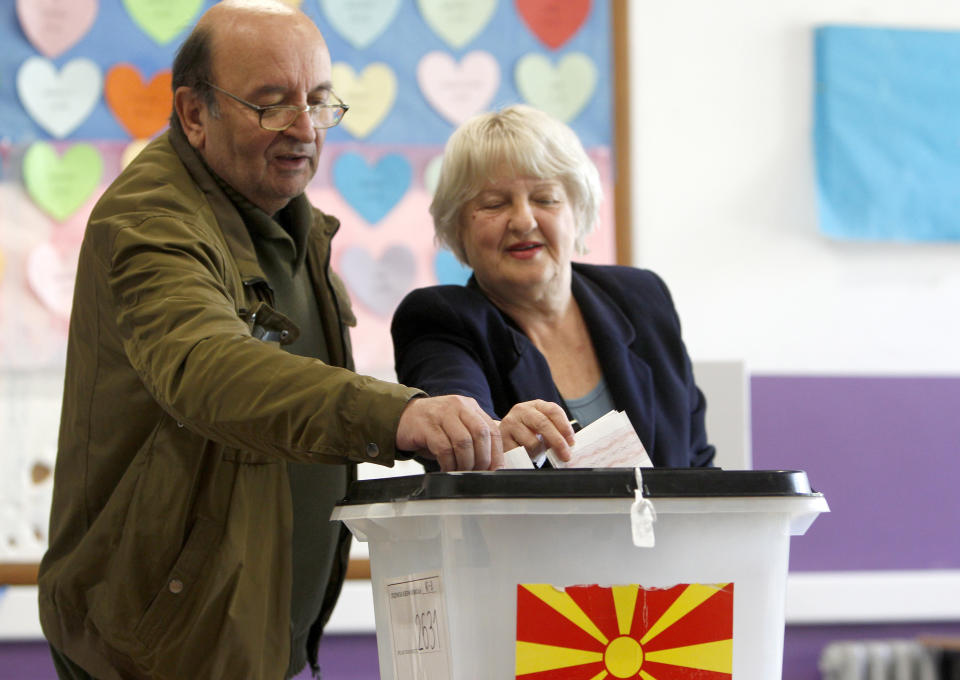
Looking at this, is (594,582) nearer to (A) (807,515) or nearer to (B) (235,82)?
(A) (807,515)

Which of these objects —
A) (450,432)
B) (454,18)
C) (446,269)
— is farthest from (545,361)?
(454,18)

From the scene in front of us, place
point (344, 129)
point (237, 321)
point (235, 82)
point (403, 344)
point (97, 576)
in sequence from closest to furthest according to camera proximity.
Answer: point (237, 321) < point (97, 576) < point (235, 82) < point (403, 344) < point (344, 129)

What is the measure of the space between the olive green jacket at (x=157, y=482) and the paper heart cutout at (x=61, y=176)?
132cm

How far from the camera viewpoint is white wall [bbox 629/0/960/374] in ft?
8.50

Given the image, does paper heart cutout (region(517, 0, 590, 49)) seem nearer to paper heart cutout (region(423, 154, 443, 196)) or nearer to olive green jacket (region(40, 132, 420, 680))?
paper heart cutout (region(423, 154, 443, 196))

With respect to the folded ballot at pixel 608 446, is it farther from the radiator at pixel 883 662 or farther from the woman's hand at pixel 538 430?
the radiator at pixel 883 662

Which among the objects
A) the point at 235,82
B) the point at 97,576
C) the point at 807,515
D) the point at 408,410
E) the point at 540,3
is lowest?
the point at 97,576

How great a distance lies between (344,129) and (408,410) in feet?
5.77

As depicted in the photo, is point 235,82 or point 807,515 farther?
point 235,82

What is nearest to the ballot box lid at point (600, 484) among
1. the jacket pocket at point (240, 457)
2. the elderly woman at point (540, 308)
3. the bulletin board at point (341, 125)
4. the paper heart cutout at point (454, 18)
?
the jacket pocket at point (240, 457)

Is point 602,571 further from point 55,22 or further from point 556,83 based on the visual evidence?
point 55,22

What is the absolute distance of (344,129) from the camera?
2.49 m

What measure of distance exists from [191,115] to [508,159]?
1.30 feet

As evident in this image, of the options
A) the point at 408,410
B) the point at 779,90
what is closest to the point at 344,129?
the point at 779,90
